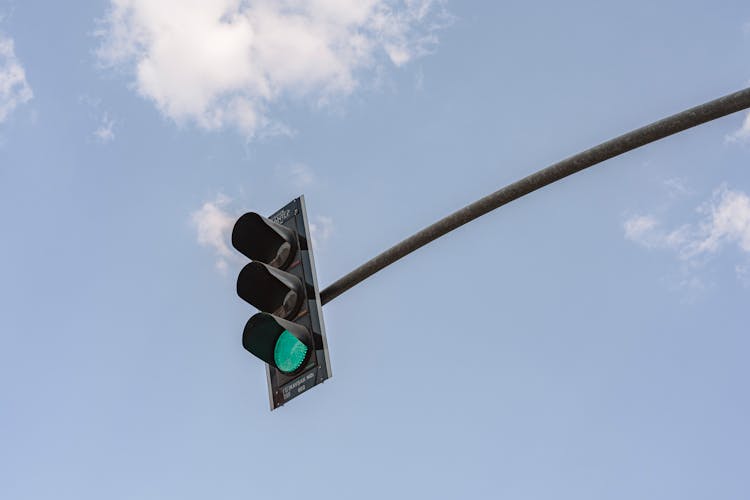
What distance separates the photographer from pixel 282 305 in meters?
5.43

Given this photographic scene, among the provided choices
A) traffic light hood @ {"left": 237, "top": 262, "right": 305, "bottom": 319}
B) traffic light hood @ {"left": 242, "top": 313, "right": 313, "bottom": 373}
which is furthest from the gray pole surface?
traffic light hood @ {"left": 242, "top": 313, "right": 313, "bottom": 373}

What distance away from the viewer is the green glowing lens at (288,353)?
17.4 feet

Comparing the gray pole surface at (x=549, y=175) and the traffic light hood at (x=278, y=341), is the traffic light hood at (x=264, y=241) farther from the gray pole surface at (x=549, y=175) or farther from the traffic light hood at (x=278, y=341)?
the traffic light hood at (x=278, y=341)

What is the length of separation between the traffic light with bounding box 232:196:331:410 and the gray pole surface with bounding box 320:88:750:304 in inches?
8.0

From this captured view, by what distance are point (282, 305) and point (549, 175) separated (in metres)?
2.01

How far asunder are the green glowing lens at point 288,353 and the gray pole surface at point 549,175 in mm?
355

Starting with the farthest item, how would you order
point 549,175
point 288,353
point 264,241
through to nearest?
point 264,241
point 288,353
point 549,175

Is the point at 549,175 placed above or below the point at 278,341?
above

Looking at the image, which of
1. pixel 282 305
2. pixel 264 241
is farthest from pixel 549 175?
pixel 264 241

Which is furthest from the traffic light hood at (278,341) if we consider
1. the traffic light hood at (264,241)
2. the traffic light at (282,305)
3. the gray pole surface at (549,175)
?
the traffic light hood at (264,241)

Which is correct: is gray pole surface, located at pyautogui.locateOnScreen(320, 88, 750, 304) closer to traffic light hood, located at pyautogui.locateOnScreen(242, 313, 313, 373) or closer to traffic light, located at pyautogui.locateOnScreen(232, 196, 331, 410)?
traffic light, located at pyautogui.locateOnScreen(232, 196, 331, 410)

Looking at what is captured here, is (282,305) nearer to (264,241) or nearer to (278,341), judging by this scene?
(278,341)

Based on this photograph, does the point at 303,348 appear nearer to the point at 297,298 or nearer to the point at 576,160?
the point at 297,298

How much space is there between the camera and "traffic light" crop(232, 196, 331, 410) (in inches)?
206
